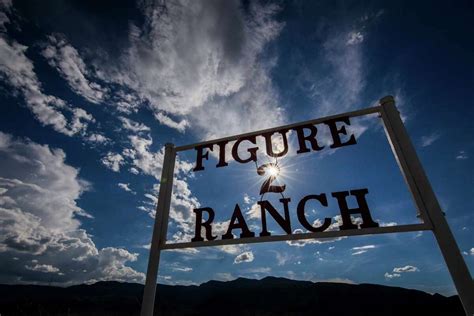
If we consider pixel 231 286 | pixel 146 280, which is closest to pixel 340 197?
pixel 146 280

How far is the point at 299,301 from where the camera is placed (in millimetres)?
88500

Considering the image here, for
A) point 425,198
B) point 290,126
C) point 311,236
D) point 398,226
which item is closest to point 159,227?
point 311,236

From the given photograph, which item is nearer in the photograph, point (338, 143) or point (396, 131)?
point (396, 131)

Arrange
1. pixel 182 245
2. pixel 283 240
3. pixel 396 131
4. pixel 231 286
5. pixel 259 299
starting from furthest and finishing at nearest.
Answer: pixel 231 286 → pixel 259 299 → pixel 182 245 → pixel 396 131 → pixel 283 240

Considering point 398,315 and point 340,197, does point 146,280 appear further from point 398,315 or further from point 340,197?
point 398,315

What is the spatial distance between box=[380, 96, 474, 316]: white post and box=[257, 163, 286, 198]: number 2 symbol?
1.29 metres

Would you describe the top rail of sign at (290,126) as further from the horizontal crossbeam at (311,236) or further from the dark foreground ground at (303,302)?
the dark foreground ground at (303,302)

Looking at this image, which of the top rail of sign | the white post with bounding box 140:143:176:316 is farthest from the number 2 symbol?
the white post with bounding box 140:143:176:316

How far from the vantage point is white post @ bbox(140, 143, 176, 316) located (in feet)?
8.78

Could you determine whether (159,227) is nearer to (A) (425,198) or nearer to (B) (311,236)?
(B) (311,236)

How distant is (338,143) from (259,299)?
4292 inches

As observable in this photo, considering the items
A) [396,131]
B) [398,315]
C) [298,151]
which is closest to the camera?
[396,131]

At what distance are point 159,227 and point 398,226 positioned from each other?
98.7 inches

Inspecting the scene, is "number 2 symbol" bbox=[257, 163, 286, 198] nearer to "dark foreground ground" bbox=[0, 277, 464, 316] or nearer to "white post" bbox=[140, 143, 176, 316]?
"white post" bbox=[140, 143, 176, 316]
